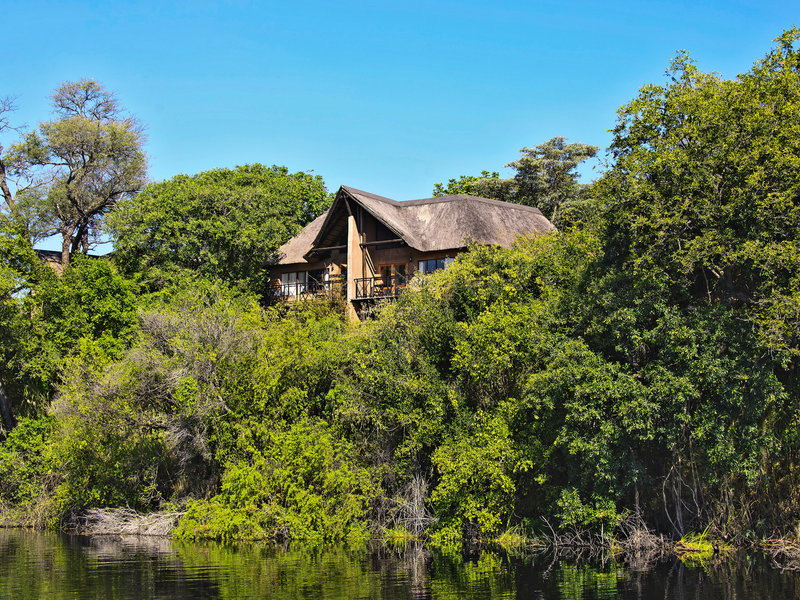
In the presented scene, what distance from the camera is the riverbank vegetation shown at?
78.9 ft

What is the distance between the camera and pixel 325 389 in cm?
3459

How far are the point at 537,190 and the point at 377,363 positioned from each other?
3072 cm

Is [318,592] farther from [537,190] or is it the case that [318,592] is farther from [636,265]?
[537,190]

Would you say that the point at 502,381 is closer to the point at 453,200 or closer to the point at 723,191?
the point at 723,191

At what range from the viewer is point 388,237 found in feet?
154

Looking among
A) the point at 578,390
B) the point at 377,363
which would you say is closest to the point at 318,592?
the point at 578,390

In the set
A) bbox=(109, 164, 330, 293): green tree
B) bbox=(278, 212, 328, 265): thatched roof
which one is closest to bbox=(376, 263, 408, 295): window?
bbox=(278, 212, 328, 265): thatched roof

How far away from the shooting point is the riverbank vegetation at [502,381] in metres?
24.0

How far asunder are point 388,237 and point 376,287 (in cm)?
333

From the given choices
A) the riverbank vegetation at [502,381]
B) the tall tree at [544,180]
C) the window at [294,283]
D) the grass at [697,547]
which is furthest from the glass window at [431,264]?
the grass at [697,547]

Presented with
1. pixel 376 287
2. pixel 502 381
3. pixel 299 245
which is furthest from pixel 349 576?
pixel 299 245

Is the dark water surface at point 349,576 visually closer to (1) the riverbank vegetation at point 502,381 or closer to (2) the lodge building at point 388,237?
(1) the riverbank vegetation at point 502,381

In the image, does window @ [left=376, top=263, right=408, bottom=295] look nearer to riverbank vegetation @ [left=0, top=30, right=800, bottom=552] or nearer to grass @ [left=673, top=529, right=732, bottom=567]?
riverbank vegetation @ [left=0, top=30, right=800, bottom=552]

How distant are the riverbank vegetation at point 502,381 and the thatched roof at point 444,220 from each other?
6.39 meters
